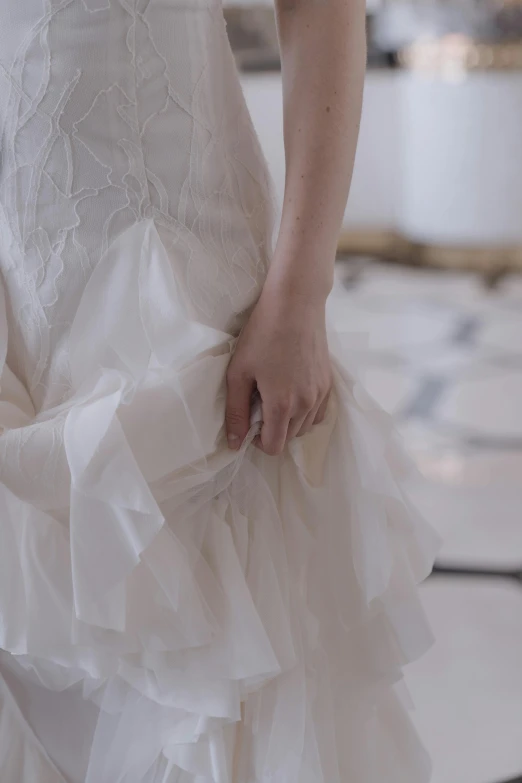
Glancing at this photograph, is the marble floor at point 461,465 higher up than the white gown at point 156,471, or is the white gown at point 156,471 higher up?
the white gown at point 156,471

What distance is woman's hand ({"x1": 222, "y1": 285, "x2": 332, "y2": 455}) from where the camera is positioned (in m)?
0.71

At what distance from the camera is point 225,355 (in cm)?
73

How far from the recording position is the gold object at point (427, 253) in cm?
344

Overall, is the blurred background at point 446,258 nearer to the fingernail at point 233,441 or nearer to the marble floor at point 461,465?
the marble floor at point 461,465

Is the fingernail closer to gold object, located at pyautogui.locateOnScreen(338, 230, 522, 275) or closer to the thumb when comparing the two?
the thumb

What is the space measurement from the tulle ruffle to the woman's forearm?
0.08 meters

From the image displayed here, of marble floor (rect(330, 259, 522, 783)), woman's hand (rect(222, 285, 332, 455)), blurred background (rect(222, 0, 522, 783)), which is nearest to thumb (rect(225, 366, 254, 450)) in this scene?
woman's hand (rect(222, 285, 332, 455))

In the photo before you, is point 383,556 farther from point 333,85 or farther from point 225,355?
point 333,85

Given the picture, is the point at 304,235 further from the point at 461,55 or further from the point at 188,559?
the point at 461,55

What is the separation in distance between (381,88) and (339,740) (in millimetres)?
3137

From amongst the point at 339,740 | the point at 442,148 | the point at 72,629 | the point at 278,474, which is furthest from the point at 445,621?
the point at 442,148

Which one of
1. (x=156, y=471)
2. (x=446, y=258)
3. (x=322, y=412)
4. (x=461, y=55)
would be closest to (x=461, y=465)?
(x=322, y=412)

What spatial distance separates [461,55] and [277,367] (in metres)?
2.85

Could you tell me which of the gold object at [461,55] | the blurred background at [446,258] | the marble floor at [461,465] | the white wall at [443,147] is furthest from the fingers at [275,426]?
the gold object at [461,55]
